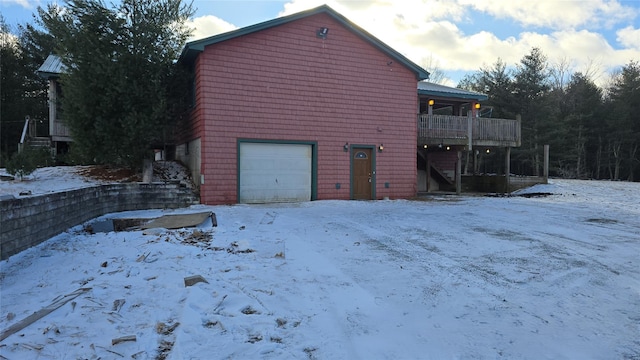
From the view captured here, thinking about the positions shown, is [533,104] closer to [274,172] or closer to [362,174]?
[362,174]

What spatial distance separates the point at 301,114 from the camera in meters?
12.9

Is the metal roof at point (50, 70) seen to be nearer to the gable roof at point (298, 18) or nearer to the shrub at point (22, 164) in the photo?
the shrub at point (22, 164)

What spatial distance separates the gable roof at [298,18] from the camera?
1134 centimetres

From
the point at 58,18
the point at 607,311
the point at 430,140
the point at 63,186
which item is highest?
the point at 58,18

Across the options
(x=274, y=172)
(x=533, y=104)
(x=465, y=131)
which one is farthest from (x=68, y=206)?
(x=533, y=104)

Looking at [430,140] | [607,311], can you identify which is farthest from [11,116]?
[607,311]

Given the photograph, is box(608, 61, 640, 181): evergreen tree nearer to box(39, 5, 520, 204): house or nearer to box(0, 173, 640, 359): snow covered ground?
box(39, 5, 520, 204): house

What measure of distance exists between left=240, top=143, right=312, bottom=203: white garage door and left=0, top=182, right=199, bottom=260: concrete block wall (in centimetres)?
183

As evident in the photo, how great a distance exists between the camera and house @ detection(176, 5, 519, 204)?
11.8 metres

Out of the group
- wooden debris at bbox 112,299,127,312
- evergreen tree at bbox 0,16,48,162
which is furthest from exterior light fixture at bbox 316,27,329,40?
evergreen tree at bbox 0,16,48,162

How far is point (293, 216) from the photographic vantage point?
943 centimetres

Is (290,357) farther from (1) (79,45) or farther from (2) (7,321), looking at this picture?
(1) (79,45)

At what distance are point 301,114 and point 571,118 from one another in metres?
29.3

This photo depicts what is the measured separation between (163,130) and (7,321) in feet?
32.0
